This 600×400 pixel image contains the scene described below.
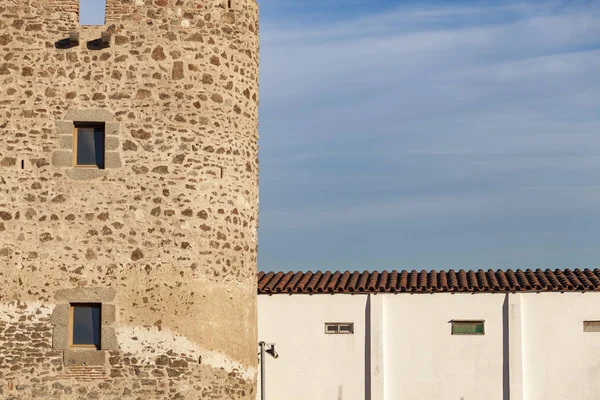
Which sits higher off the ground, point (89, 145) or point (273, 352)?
point (89, 145)

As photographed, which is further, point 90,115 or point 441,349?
point 441,349

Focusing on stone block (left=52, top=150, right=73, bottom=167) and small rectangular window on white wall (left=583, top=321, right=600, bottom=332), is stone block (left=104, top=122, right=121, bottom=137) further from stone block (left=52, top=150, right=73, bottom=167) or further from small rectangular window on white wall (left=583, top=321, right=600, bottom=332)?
small rectangular window on white wall (left=583, top=321, right=600, bottom=332)

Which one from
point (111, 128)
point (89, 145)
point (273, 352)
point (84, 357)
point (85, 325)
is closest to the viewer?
point (84, 357)

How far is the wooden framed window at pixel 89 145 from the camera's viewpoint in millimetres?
15469

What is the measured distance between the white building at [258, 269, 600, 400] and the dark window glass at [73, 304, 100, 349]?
30.5 ft

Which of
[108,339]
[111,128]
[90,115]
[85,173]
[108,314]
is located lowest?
[108,339]

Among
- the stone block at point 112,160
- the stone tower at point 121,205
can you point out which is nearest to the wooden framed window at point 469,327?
the stone tower at point 121,205

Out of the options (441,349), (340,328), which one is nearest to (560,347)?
(441,349)

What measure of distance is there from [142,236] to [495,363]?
35.4ft

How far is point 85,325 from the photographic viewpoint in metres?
15.1

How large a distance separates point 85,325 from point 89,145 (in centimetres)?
245

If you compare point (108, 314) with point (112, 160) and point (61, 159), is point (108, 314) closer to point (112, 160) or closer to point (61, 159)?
point (112, 160)

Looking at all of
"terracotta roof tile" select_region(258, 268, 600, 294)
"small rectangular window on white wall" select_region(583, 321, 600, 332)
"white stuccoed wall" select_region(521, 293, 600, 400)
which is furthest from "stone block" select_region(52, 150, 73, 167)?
"small rectangular window on white wall" select_region(583, 321, 600, 332)

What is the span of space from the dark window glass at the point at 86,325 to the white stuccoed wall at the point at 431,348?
925 cm
